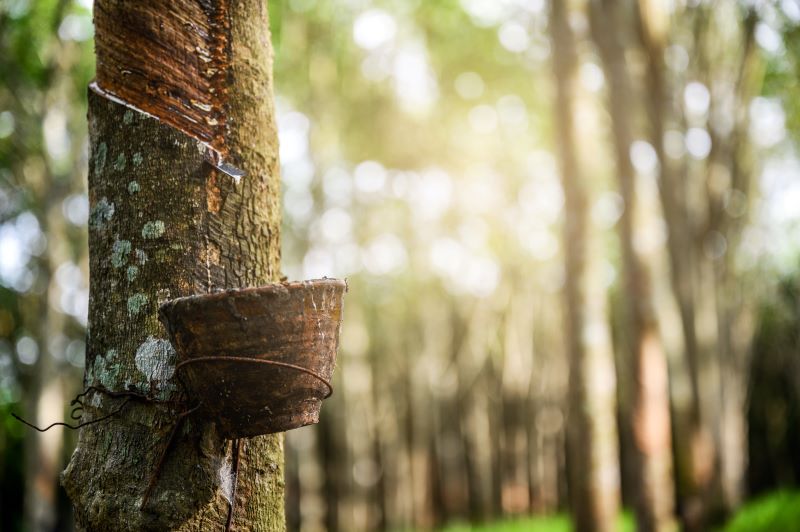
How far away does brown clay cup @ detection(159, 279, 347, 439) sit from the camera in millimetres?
1513

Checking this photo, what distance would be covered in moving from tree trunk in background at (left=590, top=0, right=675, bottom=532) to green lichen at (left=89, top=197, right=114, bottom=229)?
19.4ft

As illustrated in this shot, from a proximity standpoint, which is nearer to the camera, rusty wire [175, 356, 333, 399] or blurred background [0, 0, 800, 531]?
rusty wire [175, 356, 333, 399]

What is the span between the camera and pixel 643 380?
6.80 m

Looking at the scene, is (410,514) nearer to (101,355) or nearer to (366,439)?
(366,439)

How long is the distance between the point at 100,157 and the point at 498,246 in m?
16.2

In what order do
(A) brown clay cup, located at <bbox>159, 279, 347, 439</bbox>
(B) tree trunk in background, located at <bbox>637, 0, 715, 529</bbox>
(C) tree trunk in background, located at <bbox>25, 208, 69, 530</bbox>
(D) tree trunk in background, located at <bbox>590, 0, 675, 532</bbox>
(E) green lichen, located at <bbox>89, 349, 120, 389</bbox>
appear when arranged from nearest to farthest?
(A) brown clay cup, located at <bbox>159, 279, 347, 439</bbox>, (E) green lichen, located at <bbox>89, 349, 120, 389</bbox>, (D) tree trunk in background, located at <bbox>590, 0, 675, 532</bbox>, (B) tree trunk in background, located at <bbox>637, 0, 715, 529</bbox>, (C) tree trunk in background, located at <bbox>25, 208, 69, 530</bbox>

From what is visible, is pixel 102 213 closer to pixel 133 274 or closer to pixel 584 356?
pixel 133 274

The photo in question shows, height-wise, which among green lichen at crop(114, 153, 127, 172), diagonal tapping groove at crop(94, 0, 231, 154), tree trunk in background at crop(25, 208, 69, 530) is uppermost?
diagonal tapping groove at crop(94, 0, 231, 154)

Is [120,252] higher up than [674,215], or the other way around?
[674,215]

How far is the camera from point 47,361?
9.53 meters

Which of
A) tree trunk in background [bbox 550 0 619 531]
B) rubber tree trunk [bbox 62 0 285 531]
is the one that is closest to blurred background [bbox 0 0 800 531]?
tree trunk in background [bbox 550 0 619 531]

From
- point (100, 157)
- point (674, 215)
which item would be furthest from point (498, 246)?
point (100, 157)

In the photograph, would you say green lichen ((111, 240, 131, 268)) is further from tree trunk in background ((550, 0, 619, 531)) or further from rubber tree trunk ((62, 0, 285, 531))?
tree trunk in background ((550, 0, 619, 531))

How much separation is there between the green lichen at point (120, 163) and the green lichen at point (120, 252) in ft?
0.58
